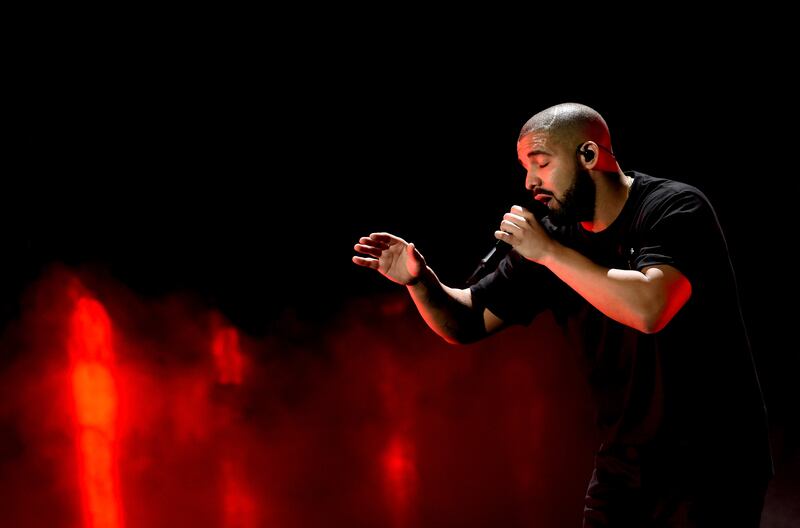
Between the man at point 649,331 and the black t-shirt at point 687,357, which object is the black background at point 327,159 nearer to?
the man at point 649,331

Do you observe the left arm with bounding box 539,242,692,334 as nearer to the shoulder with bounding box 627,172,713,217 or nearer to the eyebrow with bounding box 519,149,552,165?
the shoulder with bounding box 627,172,713,217

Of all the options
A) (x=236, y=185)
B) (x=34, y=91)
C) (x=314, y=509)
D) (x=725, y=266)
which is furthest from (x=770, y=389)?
(x=34, y=91)

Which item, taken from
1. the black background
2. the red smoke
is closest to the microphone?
the black background

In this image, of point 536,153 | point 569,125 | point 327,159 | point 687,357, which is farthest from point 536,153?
point 327,159

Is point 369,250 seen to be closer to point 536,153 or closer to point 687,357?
point 536,153

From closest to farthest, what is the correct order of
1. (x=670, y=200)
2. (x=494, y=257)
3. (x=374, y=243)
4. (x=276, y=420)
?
(x=670, y=200)
(x=494, y=257)
(x=374, y=243)
(x=276, y=420)

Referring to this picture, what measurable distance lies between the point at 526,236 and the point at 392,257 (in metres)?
0.49

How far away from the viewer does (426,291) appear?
78.4 inches

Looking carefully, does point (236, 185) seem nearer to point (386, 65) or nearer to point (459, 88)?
point (386, 65)

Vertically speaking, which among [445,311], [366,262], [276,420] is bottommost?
[276,420]

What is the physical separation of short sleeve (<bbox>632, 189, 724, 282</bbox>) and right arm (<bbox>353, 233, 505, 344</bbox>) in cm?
54

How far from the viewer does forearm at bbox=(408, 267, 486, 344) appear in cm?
199

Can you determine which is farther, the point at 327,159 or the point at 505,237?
the point at 327,159

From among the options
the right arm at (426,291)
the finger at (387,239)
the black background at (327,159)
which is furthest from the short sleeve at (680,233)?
the black background at (327,159)
